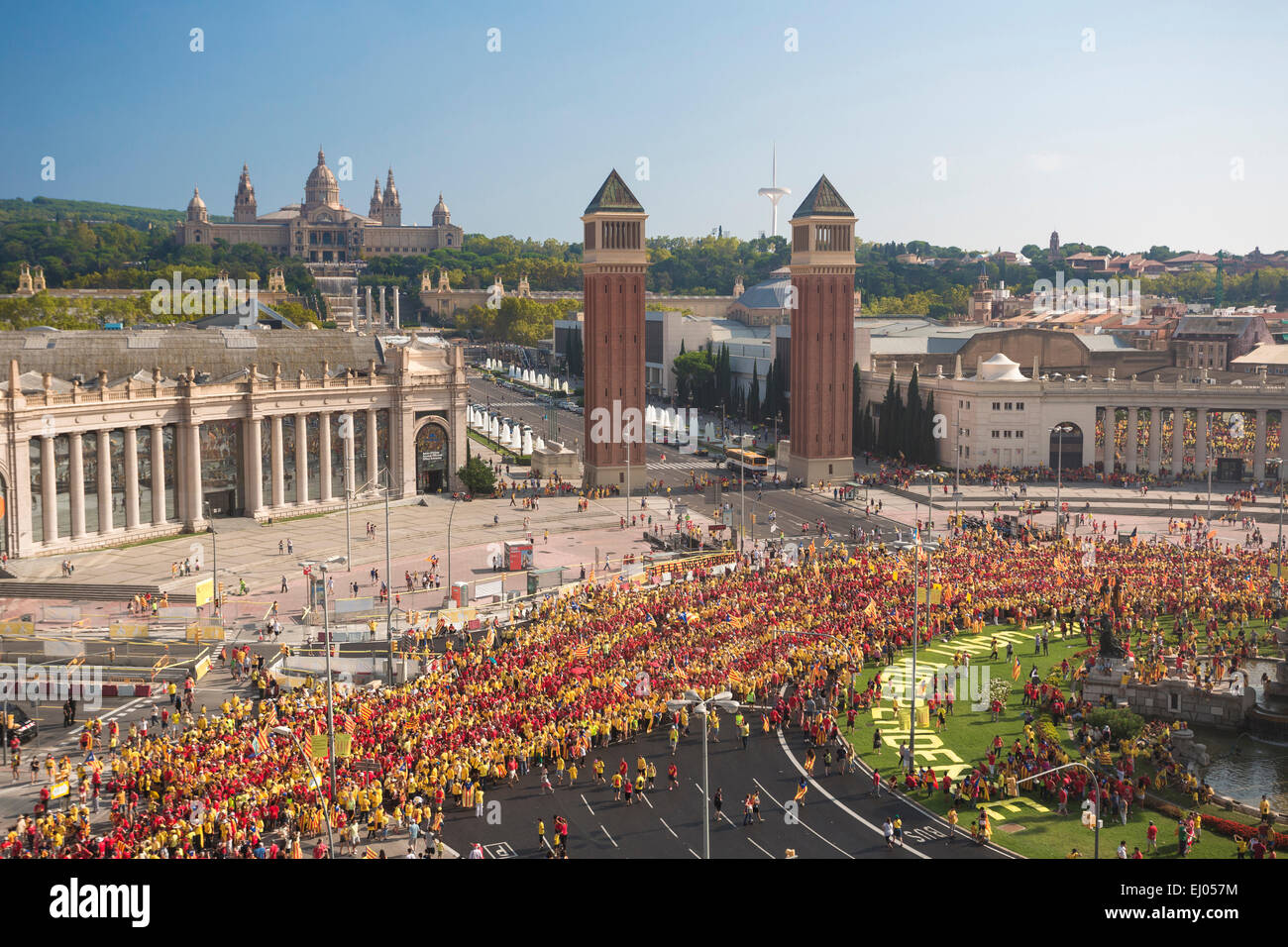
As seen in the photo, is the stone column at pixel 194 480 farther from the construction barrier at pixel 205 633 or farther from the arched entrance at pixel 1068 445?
the arched entrance at pixel 1068 445

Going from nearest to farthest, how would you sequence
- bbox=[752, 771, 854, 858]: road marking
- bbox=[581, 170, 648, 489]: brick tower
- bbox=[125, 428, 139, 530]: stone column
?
1. bbox=[752, 771, 854, 858]: road marking
2. bbox=[125, 428, 139, 530]: stone column
3. bbox=[581, 170, 648, 489]: brick tower

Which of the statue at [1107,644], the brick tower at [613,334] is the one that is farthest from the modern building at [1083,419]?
the statue at [1107,644]

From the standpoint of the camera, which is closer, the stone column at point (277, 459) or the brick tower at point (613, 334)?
the stone column at point (277, 459)

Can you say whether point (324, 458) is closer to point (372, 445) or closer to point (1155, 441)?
point (372, 445)

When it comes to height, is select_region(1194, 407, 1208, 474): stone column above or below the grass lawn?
above

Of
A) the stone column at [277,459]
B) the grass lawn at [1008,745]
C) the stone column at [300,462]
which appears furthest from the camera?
the stone column at [300,462]

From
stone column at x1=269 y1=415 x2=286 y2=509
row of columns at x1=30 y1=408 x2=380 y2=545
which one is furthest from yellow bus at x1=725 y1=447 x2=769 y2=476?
stone column at x1=269 y1=415 x2=286 y2=509

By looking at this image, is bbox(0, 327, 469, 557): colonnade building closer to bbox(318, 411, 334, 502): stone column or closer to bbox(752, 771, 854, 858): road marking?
bbox(318, 411, 334, 502): stone column

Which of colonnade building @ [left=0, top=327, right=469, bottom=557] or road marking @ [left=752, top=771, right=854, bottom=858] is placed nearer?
road marking @ [left=752, top=771, right=854, bottom=858]
